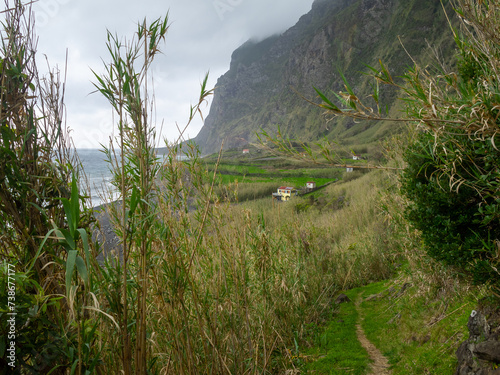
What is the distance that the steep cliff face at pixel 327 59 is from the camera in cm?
5994

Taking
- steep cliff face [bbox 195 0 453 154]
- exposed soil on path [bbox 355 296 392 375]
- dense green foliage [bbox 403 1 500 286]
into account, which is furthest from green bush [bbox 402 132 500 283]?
exposed soil on path [bbox 355 296 392 375]

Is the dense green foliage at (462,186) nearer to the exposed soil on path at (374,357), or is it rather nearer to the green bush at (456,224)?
the green bush at (456,224)

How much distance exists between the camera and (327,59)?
350ft

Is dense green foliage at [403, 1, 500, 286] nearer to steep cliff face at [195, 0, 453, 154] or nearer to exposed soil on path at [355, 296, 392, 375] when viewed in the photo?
steep cliff face at [195, 0, 453, 154]

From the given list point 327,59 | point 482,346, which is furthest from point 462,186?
point 327,59

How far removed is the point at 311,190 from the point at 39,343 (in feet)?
79.9

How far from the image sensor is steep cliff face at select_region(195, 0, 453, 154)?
2360 inches

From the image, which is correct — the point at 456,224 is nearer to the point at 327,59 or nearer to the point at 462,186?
the point at 462,186

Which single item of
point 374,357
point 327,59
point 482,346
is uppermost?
point 327,59

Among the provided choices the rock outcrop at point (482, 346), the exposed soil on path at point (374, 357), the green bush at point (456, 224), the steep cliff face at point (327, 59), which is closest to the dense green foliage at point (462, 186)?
the green bush at point (456, 224)

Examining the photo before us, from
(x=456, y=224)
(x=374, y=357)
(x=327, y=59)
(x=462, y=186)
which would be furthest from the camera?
(x=327, y=59)

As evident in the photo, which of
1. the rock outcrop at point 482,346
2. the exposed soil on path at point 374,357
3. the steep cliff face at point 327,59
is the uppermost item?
the steep cliff face at point 327,59

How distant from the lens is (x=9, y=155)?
5.41ft

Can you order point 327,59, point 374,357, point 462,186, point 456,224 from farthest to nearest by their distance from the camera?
point 327,59 → point 374,357 → point 456,224 → point 462,186
